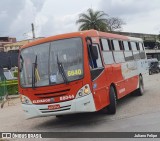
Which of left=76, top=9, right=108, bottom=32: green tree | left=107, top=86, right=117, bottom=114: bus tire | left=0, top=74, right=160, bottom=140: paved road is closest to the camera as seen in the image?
left=0, top=74, right=160, bottom=140: paved road

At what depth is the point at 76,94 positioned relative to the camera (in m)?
11.0

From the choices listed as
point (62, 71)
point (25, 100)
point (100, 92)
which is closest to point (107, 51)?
point (100, 92)

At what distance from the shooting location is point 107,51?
45.2 ft

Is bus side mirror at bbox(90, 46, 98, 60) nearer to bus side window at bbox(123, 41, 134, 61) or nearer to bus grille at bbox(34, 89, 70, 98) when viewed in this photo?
bus grille at bbox(34, 89, 70, 98)

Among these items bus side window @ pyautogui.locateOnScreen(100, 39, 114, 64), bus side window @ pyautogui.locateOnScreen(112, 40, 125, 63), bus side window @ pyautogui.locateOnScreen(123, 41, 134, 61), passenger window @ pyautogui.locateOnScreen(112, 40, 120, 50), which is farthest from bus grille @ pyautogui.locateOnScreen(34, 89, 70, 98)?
bus side window @ pyautogui.locateOnScreen(123, 41, 134, 61)

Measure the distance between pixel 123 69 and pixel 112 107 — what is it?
3.15 metres

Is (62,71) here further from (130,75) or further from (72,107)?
(130,75)

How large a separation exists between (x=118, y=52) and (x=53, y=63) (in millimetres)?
4616

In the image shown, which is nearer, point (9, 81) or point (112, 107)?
point (112, 107)

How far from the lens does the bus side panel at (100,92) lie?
37.5ft

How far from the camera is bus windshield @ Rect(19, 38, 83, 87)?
11.2 metres

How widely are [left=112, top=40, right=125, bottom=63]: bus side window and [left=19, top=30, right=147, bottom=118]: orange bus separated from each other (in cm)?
188

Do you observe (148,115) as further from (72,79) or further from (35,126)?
A: (35,126)

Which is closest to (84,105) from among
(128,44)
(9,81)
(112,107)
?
(112,107)
